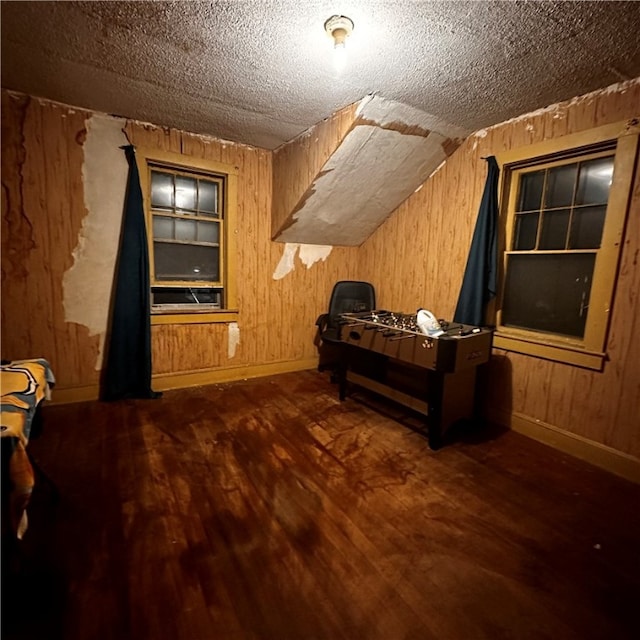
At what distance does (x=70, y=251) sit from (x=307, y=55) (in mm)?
2417

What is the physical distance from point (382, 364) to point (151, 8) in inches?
106

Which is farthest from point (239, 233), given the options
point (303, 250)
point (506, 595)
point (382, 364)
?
point (506, 595)

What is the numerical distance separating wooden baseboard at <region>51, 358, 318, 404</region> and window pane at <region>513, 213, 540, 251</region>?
2.54 m

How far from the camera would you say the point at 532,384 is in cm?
270

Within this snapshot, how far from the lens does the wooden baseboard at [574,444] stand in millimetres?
2201

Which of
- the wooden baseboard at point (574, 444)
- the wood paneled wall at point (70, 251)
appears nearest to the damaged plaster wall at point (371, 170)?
the wood paneled wall at point (70, 251)

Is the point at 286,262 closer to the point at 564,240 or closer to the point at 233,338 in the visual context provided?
the point at 233,338

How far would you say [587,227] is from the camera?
2445 millimetres

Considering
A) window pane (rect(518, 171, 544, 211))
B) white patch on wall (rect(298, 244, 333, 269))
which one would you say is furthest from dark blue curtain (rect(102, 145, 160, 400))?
window pane (rect(518, 171, 544, 211))

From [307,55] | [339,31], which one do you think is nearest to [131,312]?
[307,55]

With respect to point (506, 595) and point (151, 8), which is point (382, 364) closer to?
point (506, 595)

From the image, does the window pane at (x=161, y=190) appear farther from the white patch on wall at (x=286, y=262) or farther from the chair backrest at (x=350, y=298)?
the chair backrest at (x=350, y=298)

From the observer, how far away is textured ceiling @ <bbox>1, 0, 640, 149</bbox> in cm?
166

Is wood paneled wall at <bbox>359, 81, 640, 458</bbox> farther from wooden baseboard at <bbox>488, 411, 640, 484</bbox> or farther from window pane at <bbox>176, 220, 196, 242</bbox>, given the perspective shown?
window pane at <bbox>176, 220, 196, 242</bbox>
